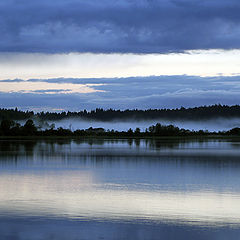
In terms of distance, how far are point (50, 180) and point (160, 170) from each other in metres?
8.59

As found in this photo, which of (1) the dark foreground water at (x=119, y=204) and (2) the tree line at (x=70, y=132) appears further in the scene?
(2) the tree line at (x=70, y=132)

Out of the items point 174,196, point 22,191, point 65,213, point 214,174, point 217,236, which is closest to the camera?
point 217,236

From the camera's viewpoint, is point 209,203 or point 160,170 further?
point 160,170

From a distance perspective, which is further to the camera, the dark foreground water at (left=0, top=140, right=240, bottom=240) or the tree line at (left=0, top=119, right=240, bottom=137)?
the tree line at (left=0, top=119, right=240, bottom=137)

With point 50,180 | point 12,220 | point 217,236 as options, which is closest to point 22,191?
point 50,180

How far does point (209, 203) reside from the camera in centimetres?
1970

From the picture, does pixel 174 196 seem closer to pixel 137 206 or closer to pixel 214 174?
pixel 137 206

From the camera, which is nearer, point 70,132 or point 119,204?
point 119,204

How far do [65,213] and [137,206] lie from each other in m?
A: 2.81

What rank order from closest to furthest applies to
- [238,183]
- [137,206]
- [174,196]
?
[137,206], [174,196], [238,183]

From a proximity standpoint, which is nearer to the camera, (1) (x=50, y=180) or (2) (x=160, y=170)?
(1) (x=50, y=180)

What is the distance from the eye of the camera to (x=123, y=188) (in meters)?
24.4

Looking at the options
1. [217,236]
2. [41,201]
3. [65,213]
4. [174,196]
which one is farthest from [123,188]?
[217,236]

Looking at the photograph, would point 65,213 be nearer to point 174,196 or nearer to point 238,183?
point 174,196
